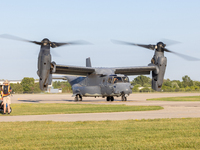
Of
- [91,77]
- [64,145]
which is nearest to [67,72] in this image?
[91,77]

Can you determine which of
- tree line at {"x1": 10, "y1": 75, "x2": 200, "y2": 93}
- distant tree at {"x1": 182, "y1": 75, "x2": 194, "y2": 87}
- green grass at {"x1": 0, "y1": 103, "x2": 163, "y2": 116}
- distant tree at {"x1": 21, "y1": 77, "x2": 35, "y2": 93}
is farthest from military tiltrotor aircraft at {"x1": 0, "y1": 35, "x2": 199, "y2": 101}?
distant tree at {"x1": 182, "y1": 75, "x2": 194, "y2": 87}

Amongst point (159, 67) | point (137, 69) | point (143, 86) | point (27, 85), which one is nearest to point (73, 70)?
point (137, 69)

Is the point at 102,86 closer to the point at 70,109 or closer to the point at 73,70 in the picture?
the point at 73,70

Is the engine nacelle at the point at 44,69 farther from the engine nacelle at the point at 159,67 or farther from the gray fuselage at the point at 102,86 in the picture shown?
the engine nacelle at the point at 159,67

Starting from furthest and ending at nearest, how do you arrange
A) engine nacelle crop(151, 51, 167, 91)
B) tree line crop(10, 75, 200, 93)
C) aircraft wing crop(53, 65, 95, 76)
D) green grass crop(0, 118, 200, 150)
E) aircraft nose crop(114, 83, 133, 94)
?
tree line crop(10, 75, 200, 93) < engine nacelle crop(151, 51, 167, 91) < aircraft wing crop(53, 65, 95, 76) < aircraft nose crop(114, 83, 133, 94) < green grass crop(0, 118, 200, 150)

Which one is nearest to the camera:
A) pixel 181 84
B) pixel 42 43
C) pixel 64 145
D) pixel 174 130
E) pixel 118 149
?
pixel 118 149

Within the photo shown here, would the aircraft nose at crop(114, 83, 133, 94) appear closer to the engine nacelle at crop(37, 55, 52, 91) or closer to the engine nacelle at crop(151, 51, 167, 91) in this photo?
the engine nacelle at crop(151, 51, 167, 91)

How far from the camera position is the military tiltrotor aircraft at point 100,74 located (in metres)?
32.2

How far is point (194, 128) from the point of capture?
11.3 metres

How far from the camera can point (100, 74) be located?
3709 centimetres

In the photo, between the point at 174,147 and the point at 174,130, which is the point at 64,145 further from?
the point at 174,130

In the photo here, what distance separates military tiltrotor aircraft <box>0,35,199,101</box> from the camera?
3216 cm

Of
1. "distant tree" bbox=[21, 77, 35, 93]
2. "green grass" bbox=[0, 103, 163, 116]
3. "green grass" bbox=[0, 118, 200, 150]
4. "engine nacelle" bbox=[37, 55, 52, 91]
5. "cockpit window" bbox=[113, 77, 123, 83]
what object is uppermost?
"distant tree" bbox=[21, 77, 35, 93]

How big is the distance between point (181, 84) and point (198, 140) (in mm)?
148620
